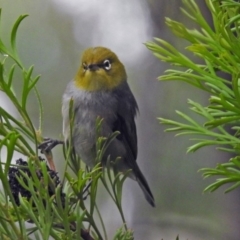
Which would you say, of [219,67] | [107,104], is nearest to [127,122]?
[107,104]

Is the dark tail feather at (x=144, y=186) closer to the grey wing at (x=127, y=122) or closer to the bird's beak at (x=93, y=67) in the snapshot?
the grey wing at (x=127, y=122)

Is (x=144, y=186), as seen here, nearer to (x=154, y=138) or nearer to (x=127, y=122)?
(x=127, y=122)

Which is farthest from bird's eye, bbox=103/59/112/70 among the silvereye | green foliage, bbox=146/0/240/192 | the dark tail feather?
green foliage, bbox=146/0/240/192

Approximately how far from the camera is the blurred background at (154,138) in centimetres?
179

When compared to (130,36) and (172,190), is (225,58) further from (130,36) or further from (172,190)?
(130,36)

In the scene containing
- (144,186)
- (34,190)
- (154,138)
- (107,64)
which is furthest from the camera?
(154,138)

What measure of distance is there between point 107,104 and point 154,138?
1.68 feet

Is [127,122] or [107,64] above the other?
[107,64]

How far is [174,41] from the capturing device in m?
1.82

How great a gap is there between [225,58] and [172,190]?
138 cm

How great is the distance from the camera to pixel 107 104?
147 centimetres

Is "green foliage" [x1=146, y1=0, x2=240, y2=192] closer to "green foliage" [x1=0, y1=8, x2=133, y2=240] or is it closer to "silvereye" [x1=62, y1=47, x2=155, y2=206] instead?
"green foliage" [x1=0, y1=8, x2=133, y2=240]

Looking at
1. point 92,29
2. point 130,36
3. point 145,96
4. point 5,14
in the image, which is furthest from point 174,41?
point 5,14

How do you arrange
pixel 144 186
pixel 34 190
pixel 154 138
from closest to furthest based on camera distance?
pixel 34 190
pixel 144 186
pixel 154 138
